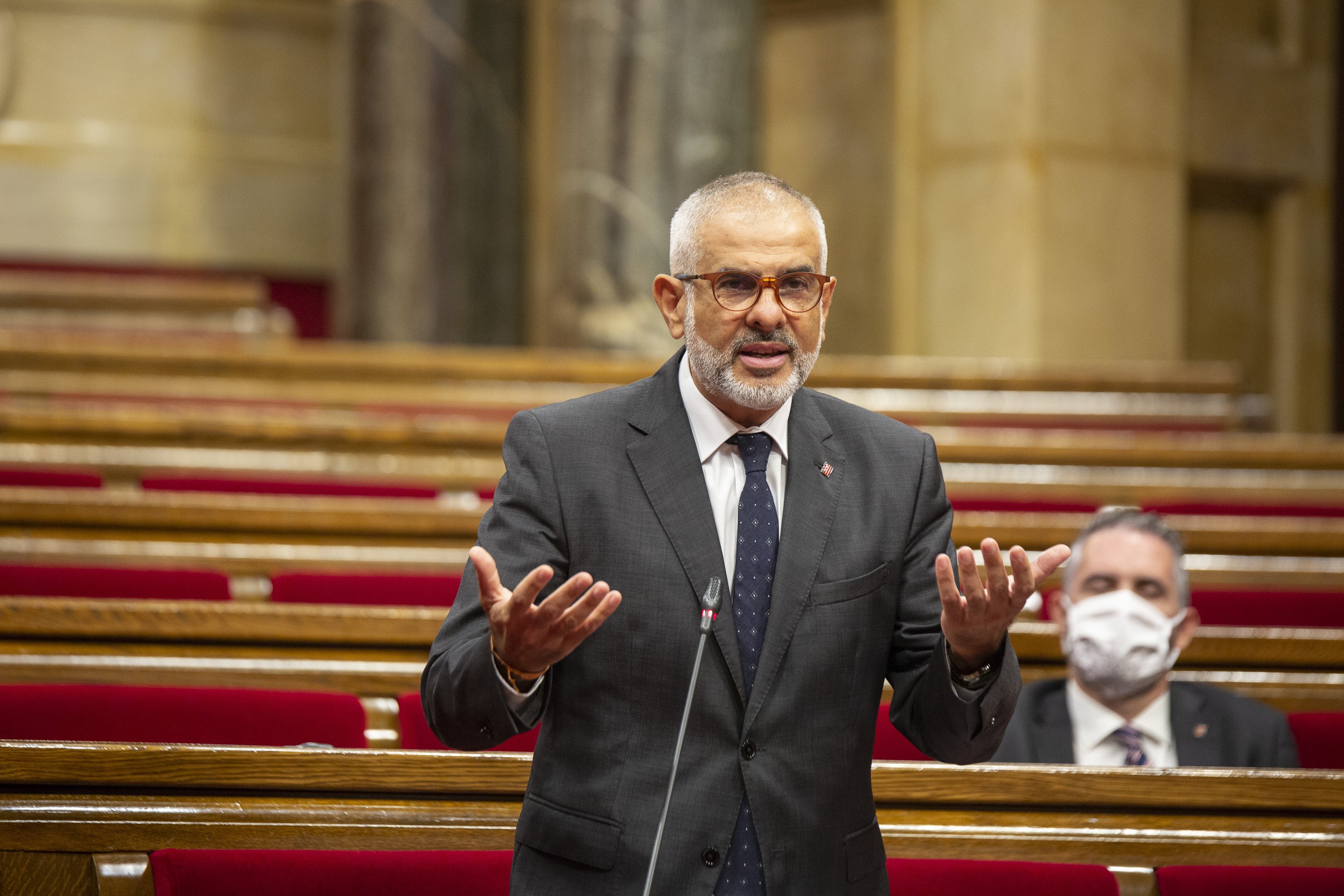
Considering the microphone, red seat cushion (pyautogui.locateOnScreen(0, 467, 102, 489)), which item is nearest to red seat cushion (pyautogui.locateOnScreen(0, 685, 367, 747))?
the microphone

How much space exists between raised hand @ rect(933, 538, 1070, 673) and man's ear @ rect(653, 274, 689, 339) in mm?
203

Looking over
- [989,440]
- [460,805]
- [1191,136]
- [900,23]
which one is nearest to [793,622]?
[460,805]

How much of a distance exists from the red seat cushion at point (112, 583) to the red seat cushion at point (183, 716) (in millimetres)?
381

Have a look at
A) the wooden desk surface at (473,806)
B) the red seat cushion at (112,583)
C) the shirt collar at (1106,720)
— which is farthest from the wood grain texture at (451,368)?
the wooden desk surface at (473,806)

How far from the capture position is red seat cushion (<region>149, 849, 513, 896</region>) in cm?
81

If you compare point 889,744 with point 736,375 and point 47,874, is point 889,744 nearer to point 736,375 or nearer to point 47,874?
point 736,375

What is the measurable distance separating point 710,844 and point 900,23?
132 inches

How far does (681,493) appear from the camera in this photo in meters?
0.73

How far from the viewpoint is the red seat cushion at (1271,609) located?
1.50 m

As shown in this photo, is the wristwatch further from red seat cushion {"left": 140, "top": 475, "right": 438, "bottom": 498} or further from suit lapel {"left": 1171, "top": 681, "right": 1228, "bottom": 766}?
red seat cushion {"left": 140, "top": 475, "right": 438, "bottom": 498}

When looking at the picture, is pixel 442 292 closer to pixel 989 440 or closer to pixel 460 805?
pixel 989 440

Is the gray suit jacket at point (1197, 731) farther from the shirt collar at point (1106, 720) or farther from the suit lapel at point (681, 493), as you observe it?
the suit lapel at point (681, 493)

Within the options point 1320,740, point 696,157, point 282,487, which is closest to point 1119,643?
point 1320,740

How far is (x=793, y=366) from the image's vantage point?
0.74 meters
